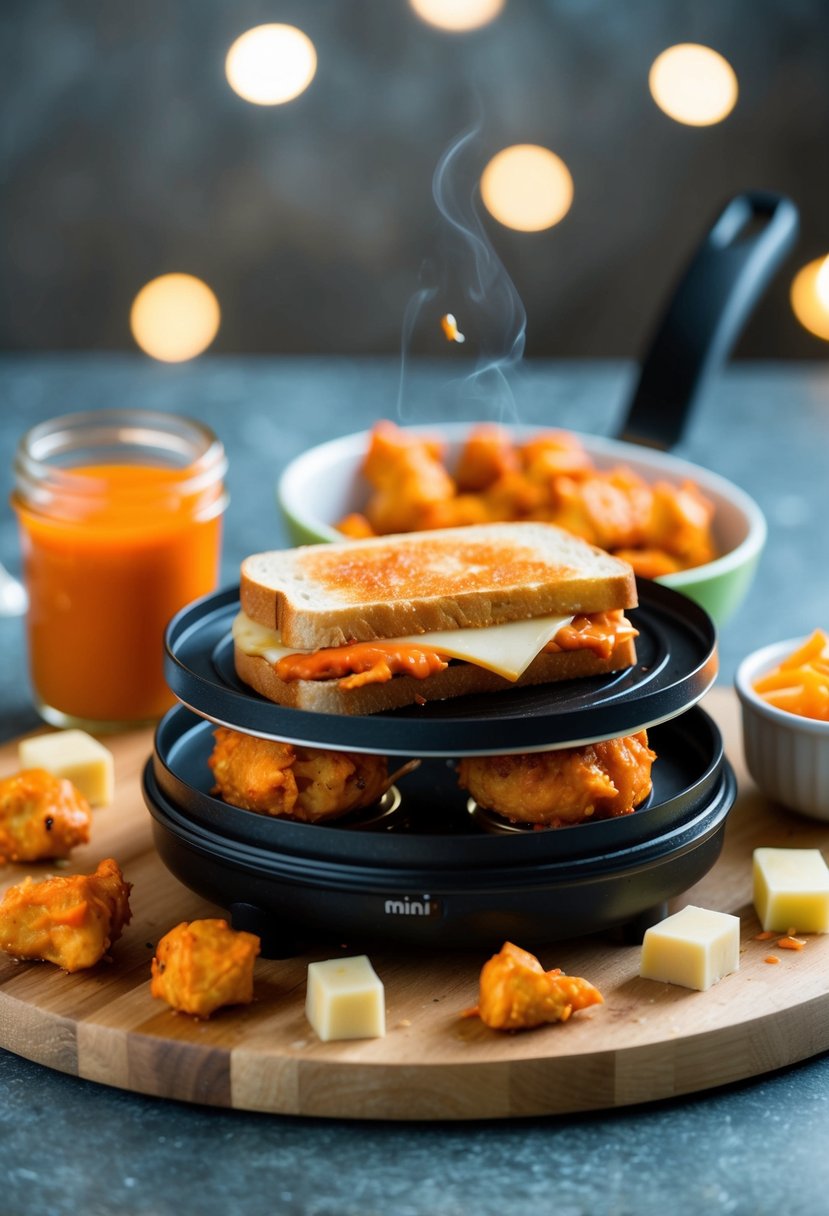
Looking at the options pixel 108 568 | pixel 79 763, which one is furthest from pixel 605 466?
pixel 79 763

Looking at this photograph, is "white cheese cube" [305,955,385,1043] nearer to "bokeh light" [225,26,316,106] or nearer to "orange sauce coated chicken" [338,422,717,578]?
"orange sauce coated chicken" [338,422,717,578]

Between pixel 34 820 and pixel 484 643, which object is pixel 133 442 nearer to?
pixel 34 820

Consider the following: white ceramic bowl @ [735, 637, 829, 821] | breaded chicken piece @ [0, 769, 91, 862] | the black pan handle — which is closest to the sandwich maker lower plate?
breaded chicken piece @ [0, 769, 91, 862]

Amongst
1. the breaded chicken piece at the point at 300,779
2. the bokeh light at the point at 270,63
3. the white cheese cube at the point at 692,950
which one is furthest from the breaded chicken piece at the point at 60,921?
the bokeh light at the point at 270,63

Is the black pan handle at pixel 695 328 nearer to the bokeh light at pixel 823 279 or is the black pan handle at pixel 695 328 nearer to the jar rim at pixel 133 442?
the jar rim at pixel 133 442

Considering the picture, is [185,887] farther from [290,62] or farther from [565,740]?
[290,62]

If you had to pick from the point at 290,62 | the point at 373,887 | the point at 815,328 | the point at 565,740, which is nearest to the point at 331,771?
the point at 373,887
